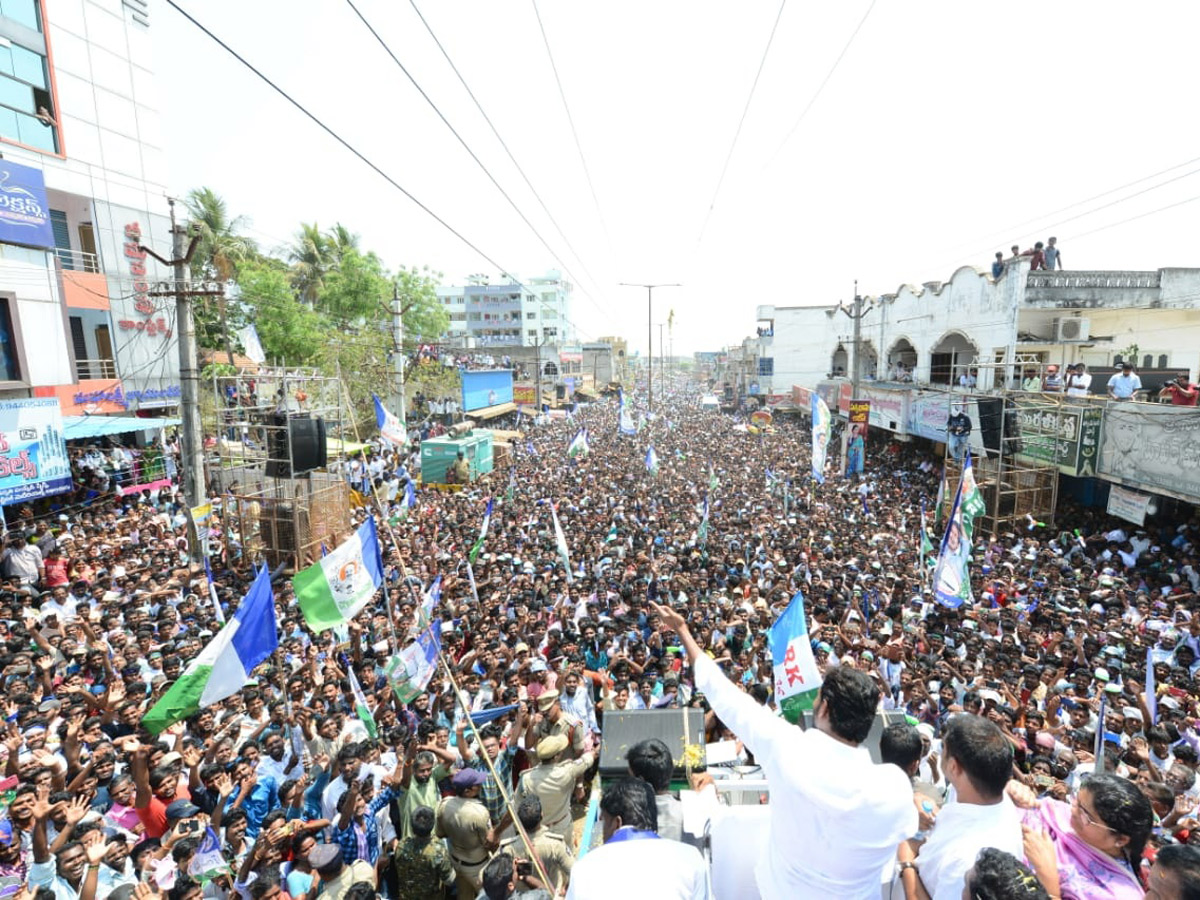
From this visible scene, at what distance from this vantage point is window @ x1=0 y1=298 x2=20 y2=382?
51.4ft

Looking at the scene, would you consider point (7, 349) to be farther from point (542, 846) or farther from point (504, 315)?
point (504, 315)

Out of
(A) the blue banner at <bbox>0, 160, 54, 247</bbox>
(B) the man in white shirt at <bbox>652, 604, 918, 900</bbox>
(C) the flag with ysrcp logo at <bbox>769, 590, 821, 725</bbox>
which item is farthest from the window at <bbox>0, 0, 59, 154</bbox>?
(B) the man in white shirt at <bbox>652, 604, 918, 900</bbox>

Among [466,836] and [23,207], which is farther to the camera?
[23,207]

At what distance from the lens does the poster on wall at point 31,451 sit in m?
12.3

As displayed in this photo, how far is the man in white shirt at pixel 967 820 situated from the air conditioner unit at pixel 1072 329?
2218cm

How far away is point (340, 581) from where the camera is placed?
696cm

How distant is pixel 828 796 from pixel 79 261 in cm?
2535

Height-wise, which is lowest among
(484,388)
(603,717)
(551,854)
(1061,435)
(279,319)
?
(551,854)

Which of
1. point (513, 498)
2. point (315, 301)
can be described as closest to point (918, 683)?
point (513, 498)

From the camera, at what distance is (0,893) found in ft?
11.5

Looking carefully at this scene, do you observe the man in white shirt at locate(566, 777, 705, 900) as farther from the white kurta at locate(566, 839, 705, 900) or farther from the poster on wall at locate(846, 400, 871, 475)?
→ the poster on wall at locate(846, 400, 871, 475)

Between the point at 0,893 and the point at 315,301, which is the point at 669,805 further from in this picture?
the point at 315,301

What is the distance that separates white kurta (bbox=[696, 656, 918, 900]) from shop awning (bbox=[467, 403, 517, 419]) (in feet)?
109

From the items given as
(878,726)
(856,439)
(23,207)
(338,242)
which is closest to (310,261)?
(338,242)
